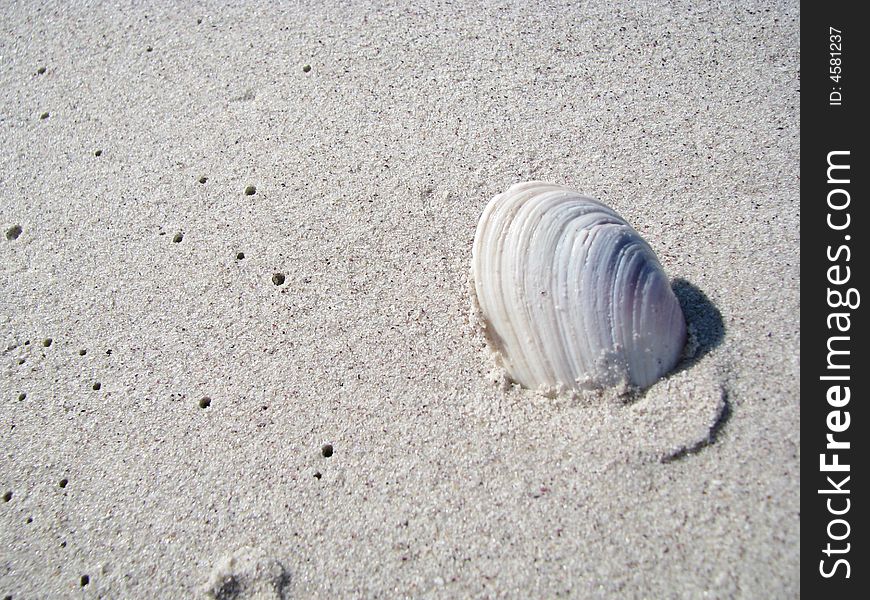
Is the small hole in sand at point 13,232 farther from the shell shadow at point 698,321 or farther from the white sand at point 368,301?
the shell shadow at point 698,321

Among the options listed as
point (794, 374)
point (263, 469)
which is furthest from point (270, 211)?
point (794, 374)

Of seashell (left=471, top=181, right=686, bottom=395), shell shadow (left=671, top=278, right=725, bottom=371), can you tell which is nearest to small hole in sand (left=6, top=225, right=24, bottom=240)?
seashell (left=471, top=181, right=686, bottom=395)

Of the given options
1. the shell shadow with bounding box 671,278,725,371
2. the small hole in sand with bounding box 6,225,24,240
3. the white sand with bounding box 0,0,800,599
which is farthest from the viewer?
the small hole in sand with bounding box 6,225,24,240

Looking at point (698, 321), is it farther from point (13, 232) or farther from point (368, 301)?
point (13, 232)

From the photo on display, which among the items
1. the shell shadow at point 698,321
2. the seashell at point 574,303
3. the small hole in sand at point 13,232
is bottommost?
the shell shadow at point 698,321

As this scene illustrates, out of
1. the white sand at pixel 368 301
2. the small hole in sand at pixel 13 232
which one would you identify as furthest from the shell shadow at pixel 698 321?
the small hole in sand at pixel 13 232

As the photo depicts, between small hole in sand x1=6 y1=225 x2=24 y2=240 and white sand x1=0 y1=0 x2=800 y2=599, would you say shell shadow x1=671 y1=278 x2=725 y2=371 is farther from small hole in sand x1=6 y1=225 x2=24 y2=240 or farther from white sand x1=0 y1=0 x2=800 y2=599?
small hole in sand x1=6 y1=225 x2=24 y2=240

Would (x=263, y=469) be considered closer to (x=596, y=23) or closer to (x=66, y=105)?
(x=66, y=105)
